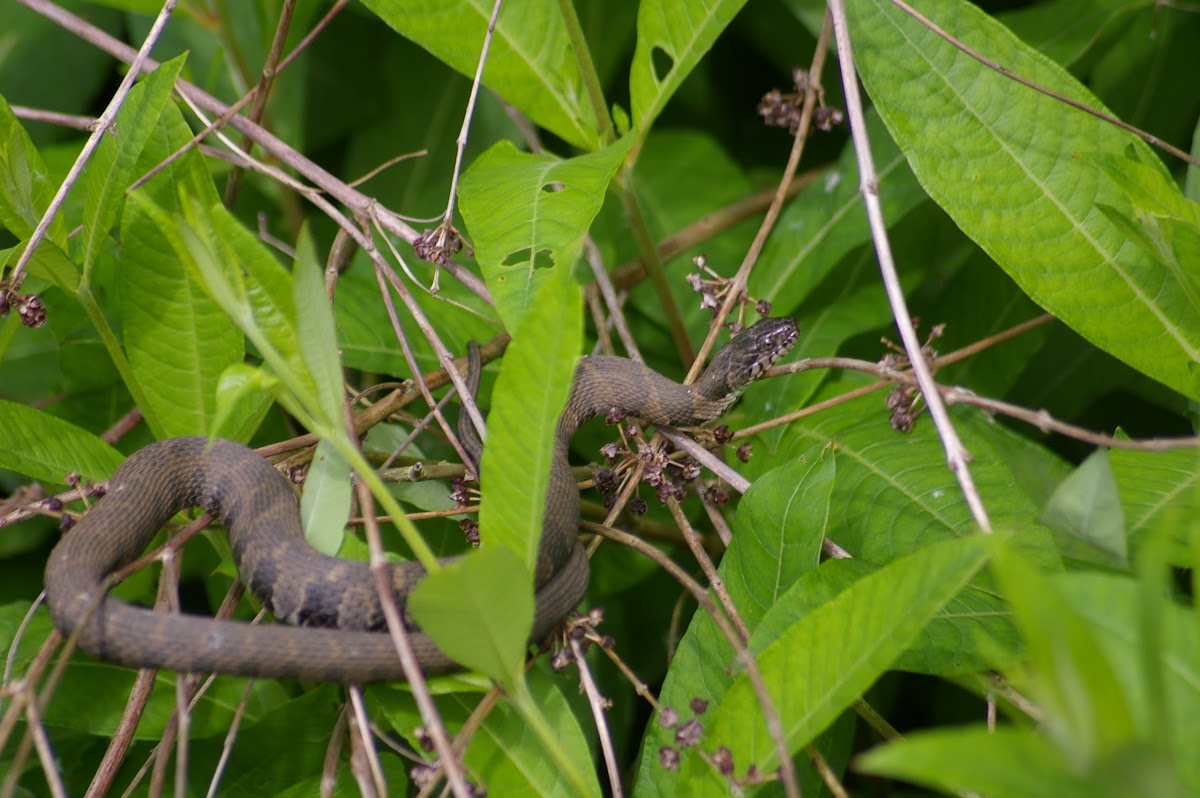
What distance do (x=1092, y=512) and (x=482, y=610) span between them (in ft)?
4.41

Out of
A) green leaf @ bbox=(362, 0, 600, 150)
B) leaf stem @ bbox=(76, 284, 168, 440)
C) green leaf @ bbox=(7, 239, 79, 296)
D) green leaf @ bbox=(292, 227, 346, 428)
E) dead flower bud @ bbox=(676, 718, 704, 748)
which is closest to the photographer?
A: green leaf @ bbox=(292, 227, 346, 428)

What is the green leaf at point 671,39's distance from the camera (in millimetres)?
3266

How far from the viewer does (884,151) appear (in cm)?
403

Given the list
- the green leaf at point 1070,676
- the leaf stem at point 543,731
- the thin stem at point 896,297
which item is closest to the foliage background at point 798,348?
the green leaf at point 1070,676

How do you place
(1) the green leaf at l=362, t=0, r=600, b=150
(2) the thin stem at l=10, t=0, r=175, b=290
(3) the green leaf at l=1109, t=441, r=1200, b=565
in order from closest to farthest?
(3) the green leaf at l=1109, t=441, r=1200, b=565 → (2) the thin stem at l=10, t=0, r=175, b=290 → (1) the green leaf at l=362, t=0, r=600, b=150

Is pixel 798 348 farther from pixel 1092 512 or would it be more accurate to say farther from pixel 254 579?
pixel 254 579

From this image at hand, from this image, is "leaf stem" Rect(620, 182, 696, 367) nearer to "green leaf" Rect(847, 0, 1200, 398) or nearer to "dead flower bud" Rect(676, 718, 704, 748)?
"green leaf" Rect(847, 0, 1200, 398)

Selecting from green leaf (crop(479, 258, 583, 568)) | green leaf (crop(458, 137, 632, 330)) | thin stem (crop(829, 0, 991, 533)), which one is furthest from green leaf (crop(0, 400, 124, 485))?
thin stem (crop(829, 0, 991, 533))

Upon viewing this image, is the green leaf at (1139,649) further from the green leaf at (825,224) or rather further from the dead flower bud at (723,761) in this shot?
the green leaf at (825,224)

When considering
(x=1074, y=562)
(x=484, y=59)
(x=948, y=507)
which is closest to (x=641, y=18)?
(x=484, y=59)

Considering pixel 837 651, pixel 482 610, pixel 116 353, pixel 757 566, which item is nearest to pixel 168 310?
pixel 116 353

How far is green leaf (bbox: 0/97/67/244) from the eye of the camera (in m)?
2.81

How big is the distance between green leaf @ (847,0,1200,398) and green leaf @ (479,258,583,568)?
1.48 metres

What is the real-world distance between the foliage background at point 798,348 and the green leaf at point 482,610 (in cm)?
32
